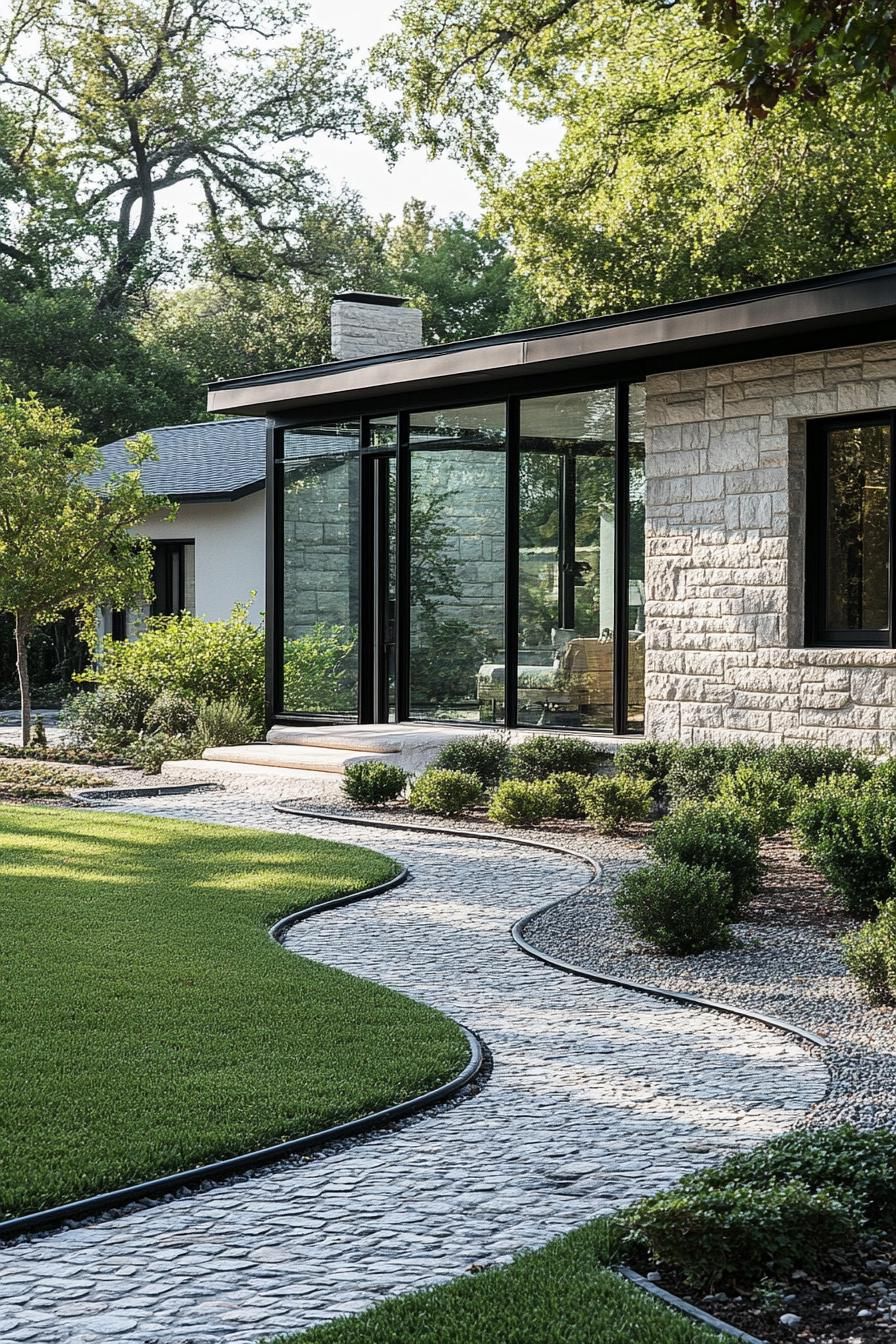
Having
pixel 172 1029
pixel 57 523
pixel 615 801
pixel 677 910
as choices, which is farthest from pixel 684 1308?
pixel 57 523

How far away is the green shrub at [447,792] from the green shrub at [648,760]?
3.47 feet

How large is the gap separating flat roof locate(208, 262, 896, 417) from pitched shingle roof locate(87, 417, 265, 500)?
20.7ft

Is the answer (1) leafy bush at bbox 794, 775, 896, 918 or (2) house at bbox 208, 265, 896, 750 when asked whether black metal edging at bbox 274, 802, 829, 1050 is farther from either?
(2) house at bbox 208, 265, 896, 750

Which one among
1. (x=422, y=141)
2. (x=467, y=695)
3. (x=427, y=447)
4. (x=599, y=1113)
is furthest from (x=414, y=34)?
(x=599, y=1113)

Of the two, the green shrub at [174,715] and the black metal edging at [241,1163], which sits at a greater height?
the green shrub at [174,715]

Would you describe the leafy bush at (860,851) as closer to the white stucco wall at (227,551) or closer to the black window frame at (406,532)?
the black window frame at (406,532)

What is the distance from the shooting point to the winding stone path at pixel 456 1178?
3.17m

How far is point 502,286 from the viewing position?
3962 centimetres

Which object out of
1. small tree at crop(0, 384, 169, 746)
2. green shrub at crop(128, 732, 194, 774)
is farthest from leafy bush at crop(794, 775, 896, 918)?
small tree at crop(0, 384, 169, 746)

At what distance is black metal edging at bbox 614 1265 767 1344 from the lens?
9.57 feet

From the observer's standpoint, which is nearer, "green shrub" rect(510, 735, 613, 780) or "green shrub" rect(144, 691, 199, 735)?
"green shrub" rect(510, 735, 613, 780)

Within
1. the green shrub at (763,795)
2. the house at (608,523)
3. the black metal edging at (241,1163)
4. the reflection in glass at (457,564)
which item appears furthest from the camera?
the reflection in glass at (457,564)

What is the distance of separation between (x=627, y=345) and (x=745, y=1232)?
28.2ft

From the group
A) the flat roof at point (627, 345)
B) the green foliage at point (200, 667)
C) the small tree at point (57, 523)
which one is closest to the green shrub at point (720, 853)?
the flat roof at point (627, 345)
